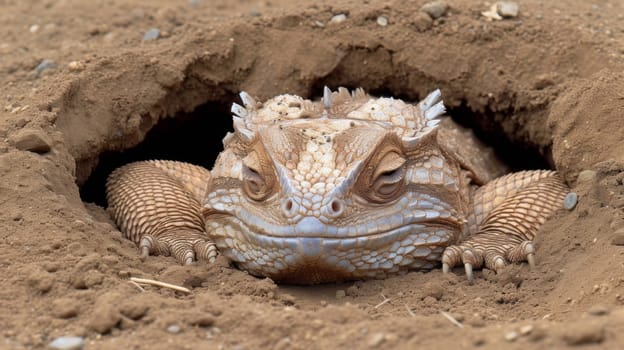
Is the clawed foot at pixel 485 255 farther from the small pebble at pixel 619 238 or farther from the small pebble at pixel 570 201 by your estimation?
the small pebble at pixel 619 238

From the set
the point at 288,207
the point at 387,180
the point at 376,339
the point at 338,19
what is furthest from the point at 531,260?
the point at 338,19

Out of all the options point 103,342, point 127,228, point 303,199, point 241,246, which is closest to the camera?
point 103,342

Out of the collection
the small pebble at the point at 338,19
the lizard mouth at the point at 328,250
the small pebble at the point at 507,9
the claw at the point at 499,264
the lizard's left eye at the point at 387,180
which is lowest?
the claw at the point at 499,264

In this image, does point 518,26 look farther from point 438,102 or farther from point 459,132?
point 438,102

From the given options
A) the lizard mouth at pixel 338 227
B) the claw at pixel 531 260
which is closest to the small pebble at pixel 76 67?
the lizard mouth at pixel 338 227

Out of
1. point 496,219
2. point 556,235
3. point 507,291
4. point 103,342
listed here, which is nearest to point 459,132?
point 496,219

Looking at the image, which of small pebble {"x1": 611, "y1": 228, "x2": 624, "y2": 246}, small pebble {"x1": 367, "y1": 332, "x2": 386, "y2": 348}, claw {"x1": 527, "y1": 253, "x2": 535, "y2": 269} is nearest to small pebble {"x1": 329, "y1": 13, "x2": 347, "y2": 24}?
claw {"x1": 527, "y1": 253, "x2": 535, "y2": 269}
